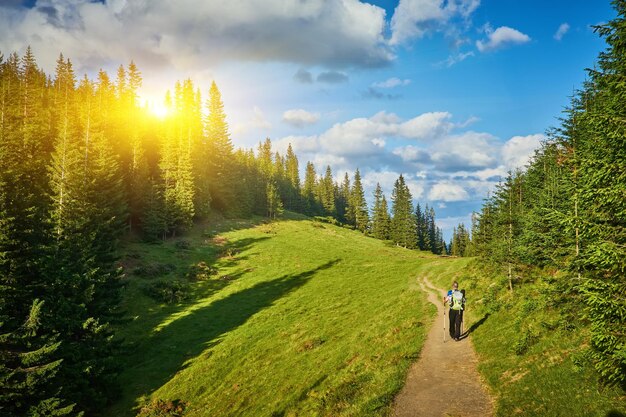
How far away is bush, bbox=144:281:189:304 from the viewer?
41.8m

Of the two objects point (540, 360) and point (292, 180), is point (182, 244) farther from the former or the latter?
point (292, 180)

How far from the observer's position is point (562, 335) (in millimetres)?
14977

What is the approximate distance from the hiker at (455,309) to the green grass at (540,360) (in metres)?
1.15

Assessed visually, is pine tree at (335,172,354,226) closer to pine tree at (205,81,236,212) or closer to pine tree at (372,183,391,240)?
pine tree at (372,183,391,240)

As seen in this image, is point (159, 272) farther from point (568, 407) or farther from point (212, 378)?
point (568, 407)

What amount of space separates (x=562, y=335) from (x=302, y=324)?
2050cm

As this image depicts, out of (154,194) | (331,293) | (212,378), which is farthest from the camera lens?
(154,194)

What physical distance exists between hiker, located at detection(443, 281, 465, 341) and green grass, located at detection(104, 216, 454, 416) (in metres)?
1.98

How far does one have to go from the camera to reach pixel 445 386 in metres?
14.4

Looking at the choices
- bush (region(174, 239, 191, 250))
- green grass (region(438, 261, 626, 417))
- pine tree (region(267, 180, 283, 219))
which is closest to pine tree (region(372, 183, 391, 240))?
pine tree (region(267, 180, 283, 219))

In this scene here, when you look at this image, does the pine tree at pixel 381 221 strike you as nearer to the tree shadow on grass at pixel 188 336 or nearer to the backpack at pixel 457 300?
the tree shadow on grass at pixel 188 336

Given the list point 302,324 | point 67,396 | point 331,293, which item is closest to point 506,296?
point 302,324

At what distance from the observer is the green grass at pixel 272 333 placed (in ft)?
60.5

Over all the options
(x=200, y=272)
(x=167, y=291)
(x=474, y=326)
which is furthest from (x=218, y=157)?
(x=474, y=326)
